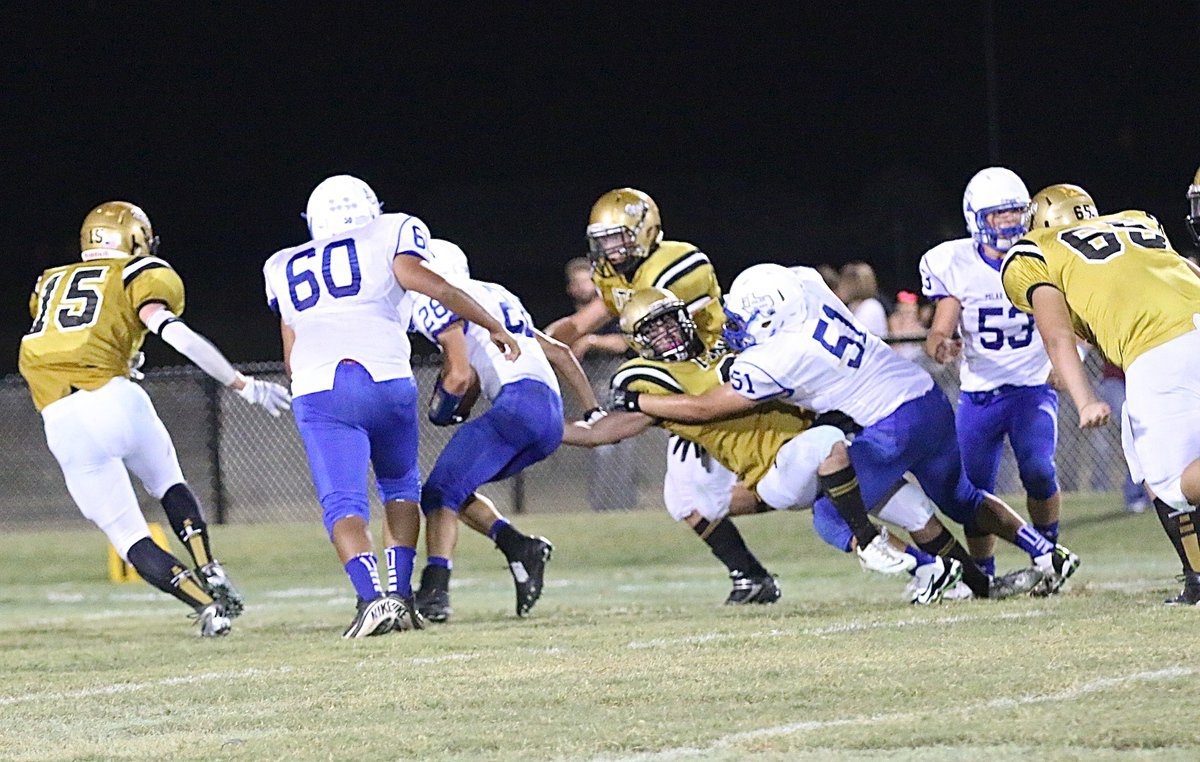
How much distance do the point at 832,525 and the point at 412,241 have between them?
6.12 ft

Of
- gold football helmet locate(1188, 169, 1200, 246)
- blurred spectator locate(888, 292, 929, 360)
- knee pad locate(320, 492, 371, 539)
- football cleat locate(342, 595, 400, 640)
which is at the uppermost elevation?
gold football helmet locate(1188, 169, 1200, 246)

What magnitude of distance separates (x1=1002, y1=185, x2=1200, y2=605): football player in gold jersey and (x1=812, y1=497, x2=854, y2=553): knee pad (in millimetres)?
1247

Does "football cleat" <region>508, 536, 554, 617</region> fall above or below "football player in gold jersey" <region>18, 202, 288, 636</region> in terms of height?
below

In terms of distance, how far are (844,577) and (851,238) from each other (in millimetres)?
11804

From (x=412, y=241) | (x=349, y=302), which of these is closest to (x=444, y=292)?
(x=412, y=241)

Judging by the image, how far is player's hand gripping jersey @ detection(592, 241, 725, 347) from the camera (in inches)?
306

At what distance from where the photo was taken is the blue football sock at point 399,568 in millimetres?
6980

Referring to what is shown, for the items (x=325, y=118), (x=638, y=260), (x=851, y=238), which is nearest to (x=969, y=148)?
(x=851, y=238)

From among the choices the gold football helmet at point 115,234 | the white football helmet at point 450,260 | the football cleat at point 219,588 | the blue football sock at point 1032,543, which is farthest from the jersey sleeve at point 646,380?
the gold football helmet at point 115,234

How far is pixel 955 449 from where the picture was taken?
7.11 metres

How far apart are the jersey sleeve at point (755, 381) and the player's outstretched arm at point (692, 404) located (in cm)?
4

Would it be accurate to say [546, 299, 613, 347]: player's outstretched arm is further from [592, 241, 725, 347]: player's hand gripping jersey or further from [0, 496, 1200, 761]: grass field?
[0, 496, 1200, 761]: grass field

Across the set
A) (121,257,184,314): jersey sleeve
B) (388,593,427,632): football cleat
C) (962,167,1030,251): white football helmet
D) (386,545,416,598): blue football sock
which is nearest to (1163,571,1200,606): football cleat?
(962,167,1030,251): white football helmet

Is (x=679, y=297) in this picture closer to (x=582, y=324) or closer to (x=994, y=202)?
(x=582, y=324)
